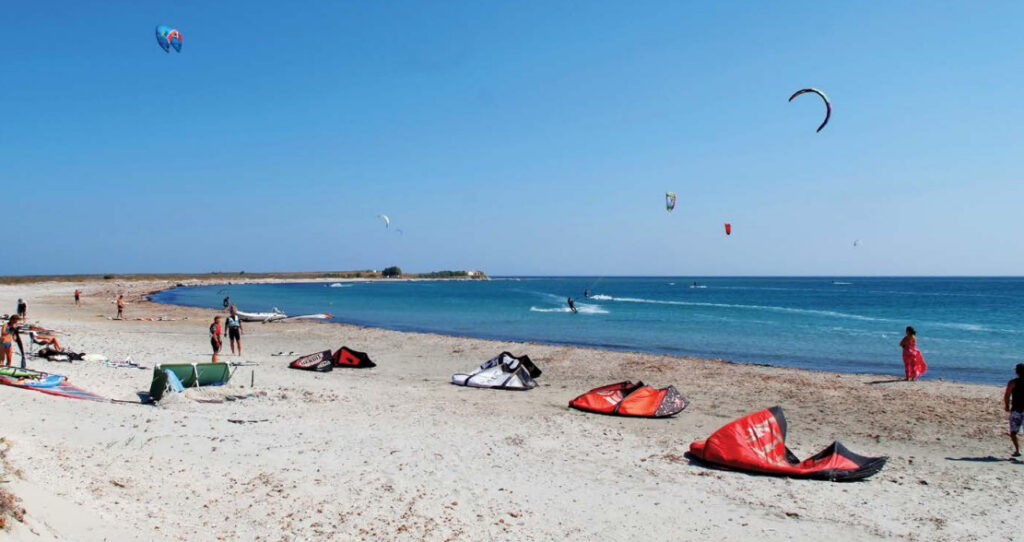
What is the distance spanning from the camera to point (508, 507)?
19.0 feet

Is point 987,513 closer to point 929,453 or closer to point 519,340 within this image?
point 929,453

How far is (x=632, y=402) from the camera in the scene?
10156 mm

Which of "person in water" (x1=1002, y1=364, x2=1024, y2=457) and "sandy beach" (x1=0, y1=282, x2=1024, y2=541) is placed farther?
"person in water" (x1=1002, y1=364, x2=1024, y2=457)

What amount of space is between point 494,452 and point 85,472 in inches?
160

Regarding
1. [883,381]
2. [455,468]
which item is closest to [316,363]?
[455,468]

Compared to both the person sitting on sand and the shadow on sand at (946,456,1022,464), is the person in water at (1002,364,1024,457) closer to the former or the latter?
the shadow on sand at (946,456,1022,464)

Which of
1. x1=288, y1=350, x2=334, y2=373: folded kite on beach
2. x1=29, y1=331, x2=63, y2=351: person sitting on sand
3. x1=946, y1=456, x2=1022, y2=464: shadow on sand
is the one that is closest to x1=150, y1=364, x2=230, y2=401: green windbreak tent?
x1=288, y1=350, x2=334, y2=373: folded kite on beach

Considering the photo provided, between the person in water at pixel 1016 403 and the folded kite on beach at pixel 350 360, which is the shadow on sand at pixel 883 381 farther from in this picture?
the folded kite on beach at pixel 350 360

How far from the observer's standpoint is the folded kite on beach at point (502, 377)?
12562mm

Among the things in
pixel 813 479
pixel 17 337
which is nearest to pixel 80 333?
pixel 17 337

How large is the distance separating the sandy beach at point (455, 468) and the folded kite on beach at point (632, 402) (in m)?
0.28

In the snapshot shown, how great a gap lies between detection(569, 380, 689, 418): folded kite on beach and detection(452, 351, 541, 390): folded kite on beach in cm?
214

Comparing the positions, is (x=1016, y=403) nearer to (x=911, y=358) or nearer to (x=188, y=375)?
(x=911, y=358)

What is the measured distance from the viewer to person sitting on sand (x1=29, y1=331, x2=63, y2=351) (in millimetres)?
12391
